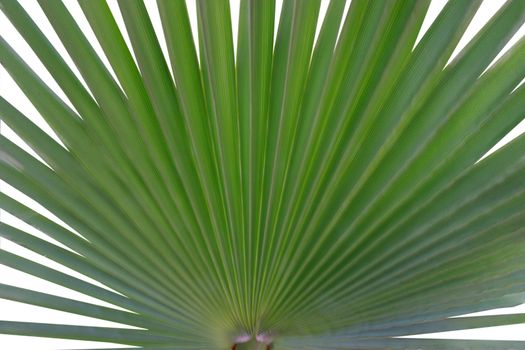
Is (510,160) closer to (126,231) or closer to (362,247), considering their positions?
(362,247)

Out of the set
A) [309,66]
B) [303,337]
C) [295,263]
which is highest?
[309,66]

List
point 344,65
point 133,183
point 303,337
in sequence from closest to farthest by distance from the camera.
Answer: point 344,65 < point 133,183 < point 303,337

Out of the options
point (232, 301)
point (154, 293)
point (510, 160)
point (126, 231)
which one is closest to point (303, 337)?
point (232, 301)

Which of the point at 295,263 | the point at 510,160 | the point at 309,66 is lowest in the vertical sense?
the point at 295,263

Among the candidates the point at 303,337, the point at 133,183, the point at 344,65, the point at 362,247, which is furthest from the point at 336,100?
the point at 303,337

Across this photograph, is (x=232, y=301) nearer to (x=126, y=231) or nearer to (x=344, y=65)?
(x=126, y=231)

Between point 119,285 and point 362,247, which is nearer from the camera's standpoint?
point 362,247

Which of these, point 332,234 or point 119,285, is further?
point 119,285

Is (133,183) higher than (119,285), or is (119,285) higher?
(133,183)

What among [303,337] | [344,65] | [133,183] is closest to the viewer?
[344,65]
